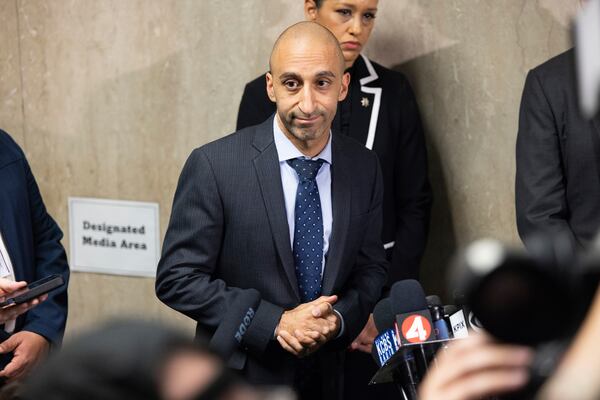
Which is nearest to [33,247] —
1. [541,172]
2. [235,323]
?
[235,323]

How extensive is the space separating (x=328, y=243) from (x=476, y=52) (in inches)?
63.5

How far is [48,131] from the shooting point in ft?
17.1

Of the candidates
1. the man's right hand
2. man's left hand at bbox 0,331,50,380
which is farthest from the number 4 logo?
man's left hand at bbox 0,331,50,380

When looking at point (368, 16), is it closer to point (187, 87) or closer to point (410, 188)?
point (410, 188)

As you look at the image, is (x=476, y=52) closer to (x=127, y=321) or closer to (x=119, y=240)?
(x=119, y=240)

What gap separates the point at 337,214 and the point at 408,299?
0.76 meters

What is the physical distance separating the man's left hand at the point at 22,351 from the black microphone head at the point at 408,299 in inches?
52.1

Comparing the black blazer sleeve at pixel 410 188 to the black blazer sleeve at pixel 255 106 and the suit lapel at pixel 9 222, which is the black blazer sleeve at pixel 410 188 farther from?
the suit lapel at pixel 9 222

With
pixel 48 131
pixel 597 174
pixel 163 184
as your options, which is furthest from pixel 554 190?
pixel 48 131

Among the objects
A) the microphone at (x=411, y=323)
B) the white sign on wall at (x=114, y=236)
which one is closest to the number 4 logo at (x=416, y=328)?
the microphone at (x=411, y=323)

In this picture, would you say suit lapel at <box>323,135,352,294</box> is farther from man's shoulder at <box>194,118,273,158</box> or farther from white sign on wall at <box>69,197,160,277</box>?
white sign on wall at <box>69,197,160,277</box>

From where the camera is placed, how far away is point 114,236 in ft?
16.8

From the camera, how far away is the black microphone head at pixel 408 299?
2262 millimetres

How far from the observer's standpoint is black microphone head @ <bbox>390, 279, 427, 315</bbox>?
7.42ft
